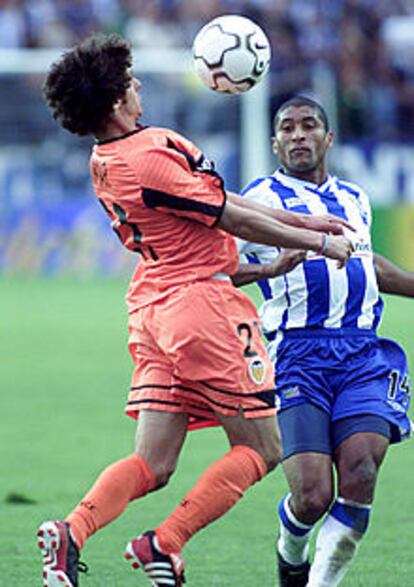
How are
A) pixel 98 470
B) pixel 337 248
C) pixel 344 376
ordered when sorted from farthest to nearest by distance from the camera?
pixel 98 470 → pixel 344 376 → pixel 337 248

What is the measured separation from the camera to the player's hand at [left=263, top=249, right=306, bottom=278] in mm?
6363

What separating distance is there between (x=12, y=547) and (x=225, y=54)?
2714mm

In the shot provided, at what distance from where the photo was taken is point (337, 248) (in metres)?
5.94

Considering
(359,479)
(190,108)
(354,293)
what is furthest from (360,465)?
(190,108)

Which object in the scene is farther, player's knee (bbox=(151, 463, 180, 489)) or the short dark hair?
the short dark hair

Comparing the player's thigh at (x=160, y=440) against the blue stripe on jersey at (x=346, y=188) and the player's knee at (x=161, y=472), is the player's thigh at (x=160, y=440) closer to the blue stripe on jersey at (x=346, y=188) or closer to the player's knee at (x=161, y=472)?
the player's knee at (x=161, y=472)

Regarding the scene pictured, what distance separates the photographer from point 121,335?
18.2 m

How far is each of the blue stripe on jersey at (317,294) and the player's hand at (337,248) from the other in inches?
28.1

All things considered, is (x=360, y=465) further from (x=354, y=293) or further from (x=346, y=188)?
(x=346, y=188)

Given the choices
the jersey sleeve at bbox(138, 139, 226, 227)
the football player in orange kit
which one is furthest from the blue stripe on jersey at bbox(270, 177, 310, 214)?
the jersey sleeve at bbox(138, 139, 226, 227)

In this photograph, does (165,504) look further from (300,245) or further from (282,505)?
(300,245)

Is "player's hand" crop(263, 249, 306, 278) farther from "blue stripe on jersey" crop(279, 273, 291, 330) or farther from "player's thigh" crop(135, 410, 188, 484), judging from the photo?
"player's thigh" crop(135, 410, 188, 484)

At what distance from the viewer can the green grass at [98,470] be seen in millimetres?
7379

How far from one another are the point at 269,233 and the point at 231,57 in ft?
3.96
